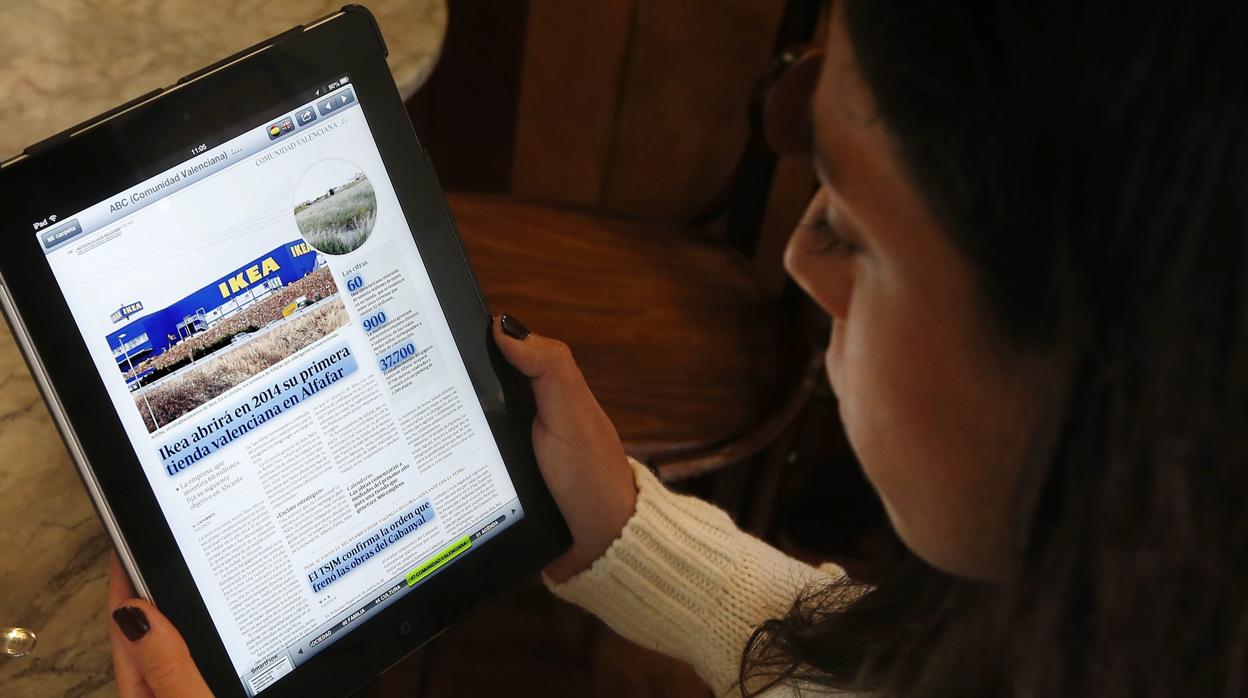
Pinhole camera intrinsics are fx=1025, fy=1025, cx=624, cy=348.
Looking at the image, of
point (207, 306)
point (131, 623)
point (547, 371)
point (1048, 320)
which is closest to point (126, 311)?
point (207, 306)

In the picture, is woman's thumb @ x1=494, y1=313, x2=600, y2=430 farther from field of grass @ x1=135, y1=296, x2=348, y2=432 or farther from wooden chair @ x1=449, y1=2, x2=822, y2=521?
wooden chair @ x1=449, y1=2, x2=822, y2=521

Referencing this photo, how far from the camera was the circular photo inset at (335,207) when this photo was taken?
1.84 feet

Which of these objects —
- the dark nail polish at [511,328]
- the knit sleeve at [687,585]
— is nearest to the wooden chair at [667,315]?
the knit sleeve at [687,585]

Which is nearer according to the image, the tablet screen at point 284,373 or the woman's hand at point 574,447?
the tablet screen at point 284,373

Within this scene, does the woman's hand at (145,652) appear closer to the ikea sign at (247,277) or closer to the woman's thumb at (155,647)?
the woman's thumb at (155,647)

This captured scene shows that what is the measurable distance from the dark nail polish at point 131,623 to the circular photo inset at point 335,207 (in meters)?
0.21

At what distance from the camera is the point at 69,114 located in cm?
77

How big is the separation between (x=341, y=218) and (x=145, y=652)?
250 millimetres

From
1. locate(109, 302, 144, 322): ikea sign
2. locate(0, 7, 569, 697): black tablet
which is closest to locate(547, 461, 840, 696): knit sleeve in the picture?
locate(0, 7, 569, 697): black tablet

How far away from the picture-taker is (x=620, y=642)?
833 millimetres

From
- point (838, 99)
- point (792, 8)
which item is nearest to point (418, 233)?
point (838, 99)

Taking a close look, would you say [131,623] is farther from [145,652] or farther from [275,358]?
[275,358]

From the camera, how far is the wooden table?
23.3 inches

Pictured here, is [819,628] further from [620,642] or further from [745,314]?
[745,314]
